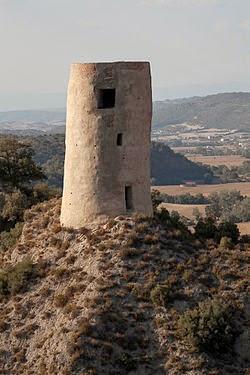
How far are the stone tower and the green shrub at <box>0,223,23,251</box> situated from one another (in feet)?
16.1

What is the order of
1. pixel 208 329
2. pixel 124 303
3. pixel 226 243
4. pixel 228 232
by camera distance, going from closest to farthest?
pixel 208 329, pixel 124 303, pixel 226 243, pixel 228 232

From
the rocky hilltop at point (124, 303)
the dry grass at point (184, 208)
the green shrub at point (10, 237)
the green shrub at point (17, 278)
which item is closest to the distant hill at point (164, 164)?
the dry grass at point (184, 208)

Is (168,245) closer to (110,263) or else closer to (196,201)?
(110,263)

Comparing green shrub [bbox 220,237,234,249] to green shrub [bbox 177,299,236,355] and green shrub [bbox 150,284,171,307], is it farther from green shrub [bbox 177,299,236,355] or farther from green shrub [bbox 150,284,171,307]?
green shrub [bbox 177,299,236,355]

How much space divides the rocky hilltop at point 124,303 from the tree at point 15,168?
1157 cm

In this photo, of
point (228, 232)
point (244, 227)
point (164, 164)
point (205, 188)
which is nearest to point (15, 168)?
point (228, 232)

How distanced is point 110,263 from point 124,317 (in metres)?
2.53

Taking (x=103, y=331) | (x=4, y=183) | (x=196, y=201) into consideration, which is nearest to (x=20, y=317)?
(x=103, y=331)

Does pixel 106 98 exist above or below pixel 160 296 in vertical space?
above

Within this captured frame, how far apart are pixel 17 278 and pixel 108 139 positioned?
21.2 ft

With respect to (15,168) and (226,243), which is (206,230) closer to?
(226,243)

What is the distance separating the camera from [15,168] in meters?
41.3

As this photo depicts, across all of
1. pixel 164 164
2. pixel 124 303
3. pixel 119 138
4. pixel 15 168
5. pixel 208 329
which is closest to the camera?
pixel 208 329

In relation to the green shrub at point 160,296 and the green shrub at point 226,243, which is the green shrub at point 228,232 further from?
the green shrub at point 160,296
